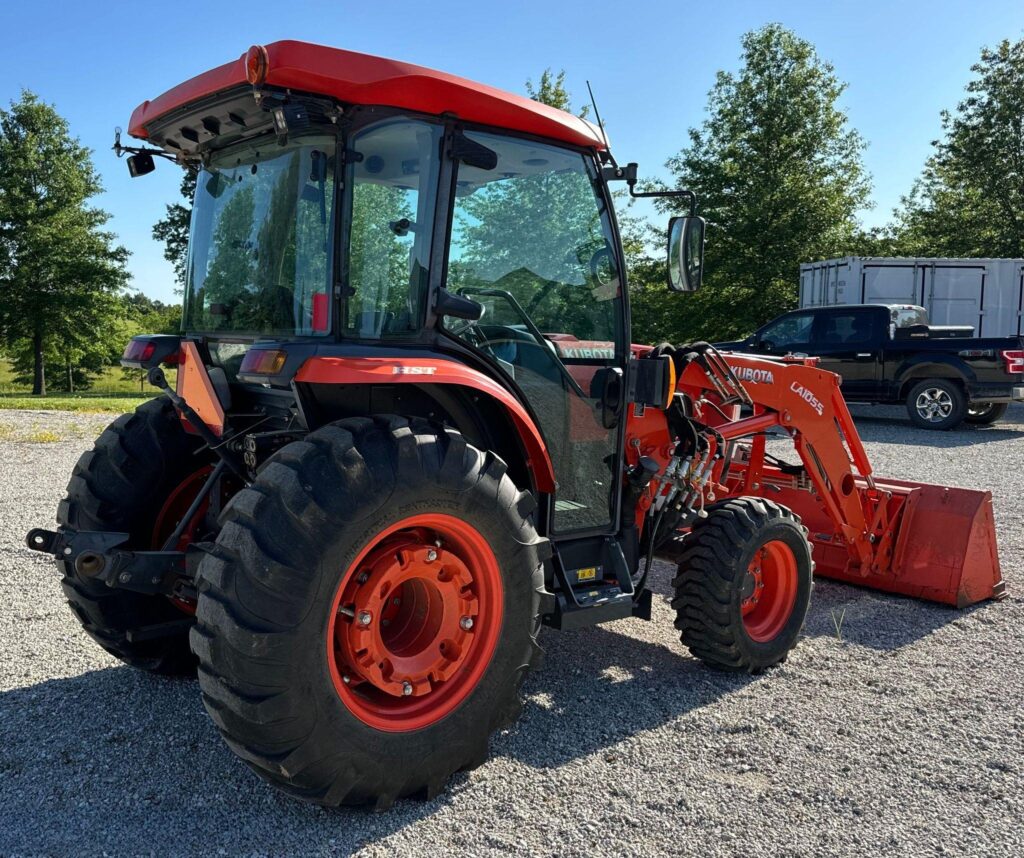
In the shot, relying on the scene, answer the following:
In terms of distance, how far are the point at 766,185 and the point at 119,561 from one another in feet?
71.6

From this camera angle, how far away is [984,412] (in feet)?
50.6

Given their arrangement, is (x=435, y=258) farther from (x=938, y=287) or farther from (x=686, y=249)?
(x=938, y=287)

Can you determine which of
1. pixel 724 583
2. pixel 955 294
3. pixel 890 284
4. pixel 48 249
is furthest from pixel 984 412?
pixel 48 249

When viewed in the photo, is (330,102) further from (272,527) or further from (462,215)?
(272,527)

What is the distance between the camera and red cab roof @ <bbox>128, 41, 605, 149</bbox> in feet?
9.75

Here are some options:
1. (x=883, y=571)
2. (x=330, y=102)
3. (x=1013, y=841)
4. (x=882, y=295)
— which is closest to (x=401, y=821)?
(x=1013, y=841)

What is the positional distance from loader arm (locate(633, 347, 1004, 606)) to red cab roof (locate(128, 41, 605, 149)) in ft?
5.45

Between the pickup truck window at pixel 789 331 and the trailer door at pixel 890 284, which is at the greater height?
the trailer door at pixel 890 284

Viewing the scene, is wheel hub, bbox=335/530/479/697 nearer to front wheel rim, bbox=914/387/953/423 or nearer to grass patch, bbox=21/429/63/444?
grass patch, bbox=21/429/63/444

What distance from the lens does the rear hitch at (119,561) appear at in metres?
3.17

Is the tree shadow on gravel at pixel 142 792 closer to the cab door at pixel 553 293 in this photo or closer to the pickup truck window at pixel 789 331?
the cab door at pixel 553 293

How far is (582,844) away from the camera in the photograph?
2891mm

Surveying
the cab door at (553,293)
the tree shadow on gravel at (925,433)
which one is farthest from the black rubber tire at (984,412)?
the cab door at (553,293)

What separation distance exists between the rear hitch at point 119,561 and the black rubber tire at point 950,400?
14.2m
